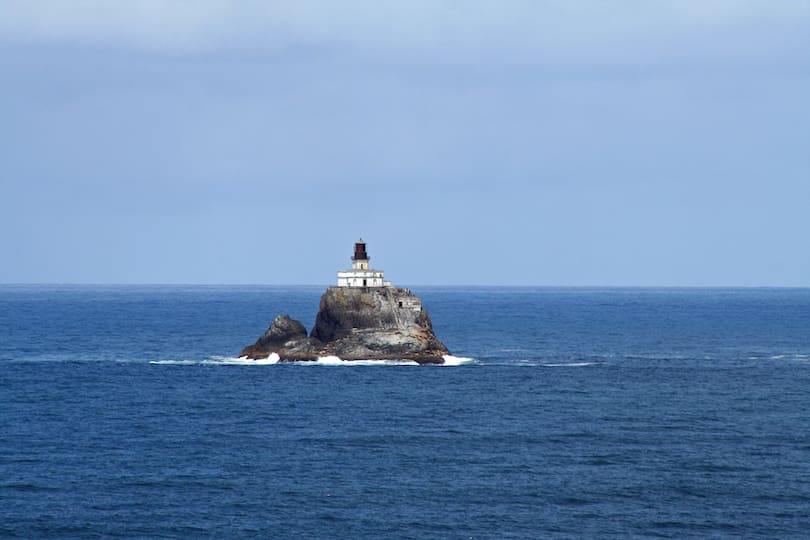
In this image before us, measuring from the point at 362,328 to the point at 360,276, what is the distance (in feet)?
19.8

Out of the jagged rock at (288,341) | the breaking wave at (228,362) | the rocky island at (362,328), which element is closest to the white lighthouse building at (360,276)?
the rocky island at (362,328)

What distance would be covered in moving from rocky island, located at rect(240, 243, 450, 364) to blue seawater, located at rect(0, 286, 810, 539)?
317 centimetres

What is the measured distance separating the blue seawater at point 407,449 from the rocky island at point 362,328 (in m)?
3.17

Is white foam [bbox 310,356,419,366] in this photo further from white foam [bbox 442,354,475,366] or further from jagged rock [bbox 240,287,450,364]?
white foam [bbox 442,354,475,366]

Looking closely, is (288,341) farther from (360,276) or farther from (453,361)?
(453,361)

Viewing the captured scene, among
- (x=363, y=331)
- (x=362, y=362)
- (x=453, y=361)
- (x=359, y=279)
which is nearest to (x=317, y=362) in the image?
(x=362, y=362)

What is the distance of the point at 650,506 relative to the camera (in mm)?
59844

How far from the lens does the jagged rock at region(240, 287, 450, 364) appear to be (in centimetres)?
11888

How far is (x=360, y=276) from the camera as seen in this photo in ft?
405

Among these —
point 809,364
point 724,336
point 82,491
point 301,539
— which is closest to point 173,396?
point 82,491

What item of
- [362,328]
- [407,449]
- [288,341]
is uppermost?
[362,328]

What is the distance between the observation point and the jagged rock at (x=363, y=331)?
390 feet

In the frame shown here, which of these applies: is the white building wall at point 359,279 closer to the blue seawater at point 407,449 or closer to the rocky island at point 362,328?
the rocky island at point 362,328

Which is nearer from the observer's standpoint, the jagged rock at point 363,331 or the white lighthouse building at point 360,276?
the jagged rock at point 363,331
